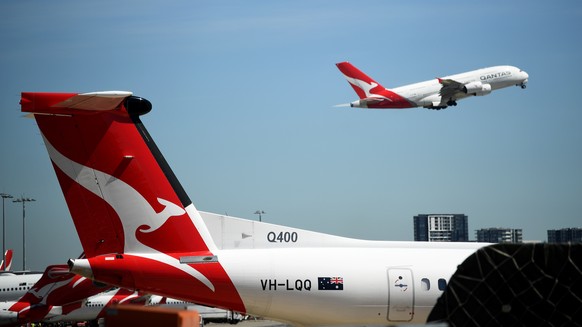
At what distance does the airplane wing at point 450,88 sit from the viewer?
60531mm

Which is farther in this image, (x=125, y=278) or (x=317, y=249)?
(x=317, y=249)

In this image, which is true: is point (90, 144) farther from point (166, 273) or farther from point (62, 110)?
point (166, 273)

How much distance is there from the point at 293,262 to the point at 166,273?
2.38 metres

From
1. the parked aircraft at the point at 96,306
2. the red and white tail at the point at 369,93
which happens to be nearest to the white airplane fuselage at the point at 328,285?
the parked aircraft at the point at 96,306

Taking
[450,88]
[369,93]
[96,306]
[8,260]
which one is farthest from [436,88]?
[8,260]

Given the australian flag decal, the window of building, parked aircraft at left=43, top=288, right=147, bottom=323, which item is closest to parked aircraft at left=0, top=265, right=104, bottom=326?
parked aircraft at left=43, top=288, right=147, bottom=323

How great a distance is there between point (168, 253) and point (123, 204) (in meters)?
1.28

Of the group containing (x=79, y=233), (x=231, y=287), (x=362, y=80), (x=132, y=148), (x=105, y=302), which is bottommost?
(x=105, y=302)

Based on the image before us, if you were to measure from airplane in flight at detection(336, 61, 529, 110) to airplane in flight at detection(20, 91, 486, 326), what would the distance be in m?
43.1

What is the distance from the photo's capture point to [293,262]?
1451 centimetres

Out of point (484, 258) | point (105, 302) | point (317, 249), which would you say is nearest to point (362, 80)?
point (105, 302)

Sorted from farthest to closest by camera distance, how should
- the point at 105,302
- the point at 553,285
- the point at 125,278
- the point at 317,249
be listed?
the point at 105,302 → the point at 317,249 → the point at 125,278 → the point at 553,285

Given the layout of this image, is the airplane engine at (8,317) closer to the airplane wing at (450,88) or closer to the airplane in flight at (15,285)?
the airplane in flight at (15,285)

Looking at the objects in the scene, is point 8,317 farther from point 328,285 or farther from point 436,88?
point 436,88
